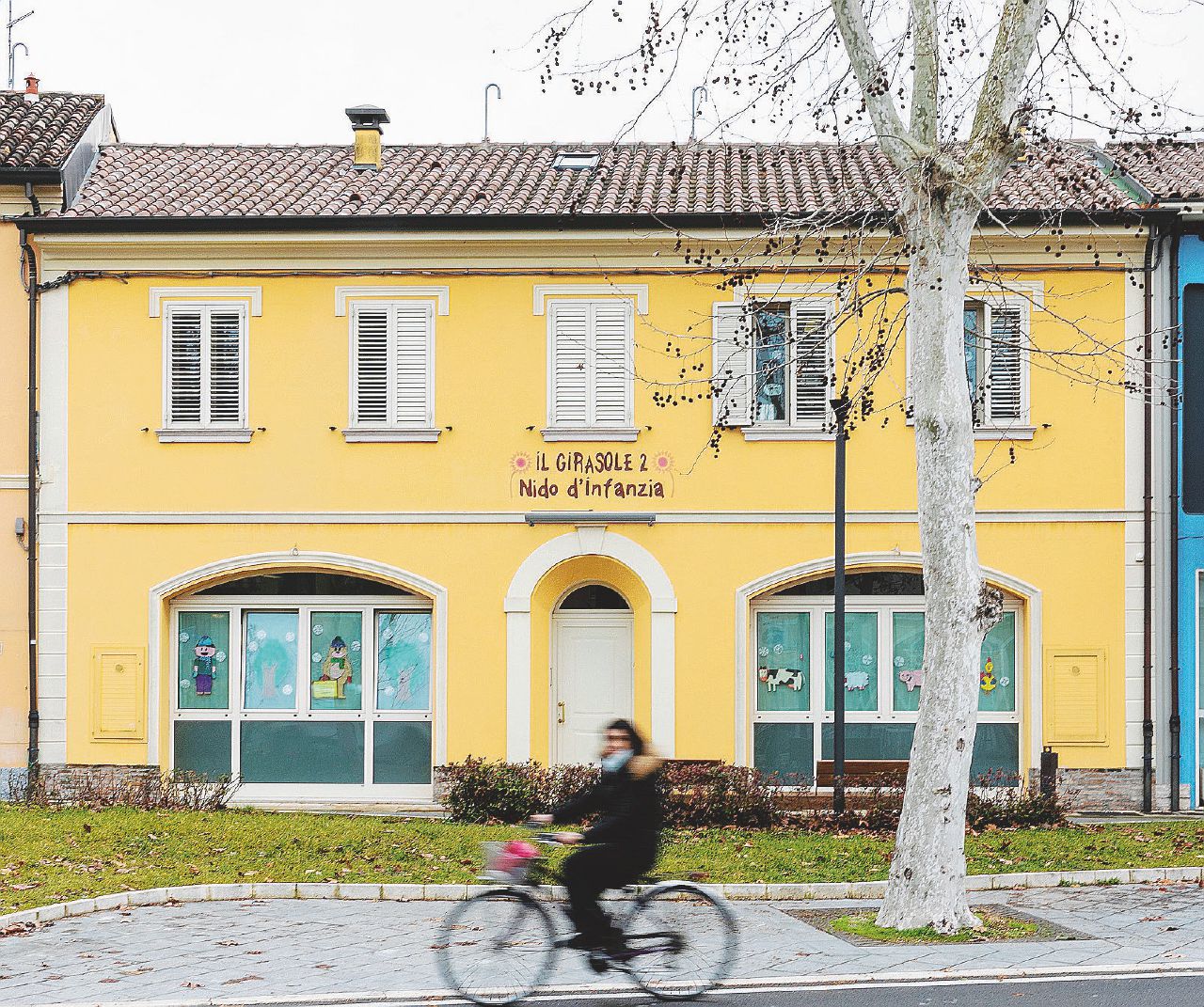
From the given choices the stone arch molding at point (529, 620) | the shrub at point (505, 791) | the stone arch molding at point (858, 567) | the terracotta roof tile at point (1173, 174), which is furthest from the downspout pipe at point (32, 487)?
the terracotta roof tile at point (1173, 174)

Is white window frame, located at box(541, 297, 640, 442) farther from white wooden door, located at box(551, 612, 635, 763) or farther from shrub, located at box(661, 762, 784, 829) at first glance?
shrub, located at box(661, 762, 784, 829)

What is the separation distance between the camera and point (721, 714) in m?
18.4

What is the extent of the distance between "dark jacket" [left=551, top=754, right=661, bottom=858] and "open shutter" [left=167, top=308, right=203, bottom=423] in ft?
38.0

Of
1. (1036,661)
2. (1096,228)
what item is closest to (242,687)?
(1036,661)

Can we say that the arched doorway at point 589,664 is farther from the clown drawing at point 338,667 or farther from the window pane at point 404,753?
the clown drawing at point 338,667

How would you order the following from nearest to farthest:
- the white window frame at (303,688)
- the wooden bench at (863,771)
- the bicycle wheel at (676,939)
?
the bicycle wheel at (676,939)
the wooden bench at (863,771)
the white window frame at (303,688)

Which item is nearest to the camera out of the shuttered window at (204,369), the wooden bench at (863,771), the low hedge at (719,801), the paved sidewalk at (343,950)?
the paved sidewalk at (343,950)

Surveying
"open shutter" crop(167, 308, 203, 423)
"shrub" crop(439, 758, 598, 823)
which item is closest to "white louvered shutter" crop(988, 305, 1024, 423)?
"shrub" crop(439, 758, 598, 823)

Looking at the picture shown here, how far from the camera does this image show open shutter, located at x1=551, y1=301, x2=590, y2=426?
61.0ft

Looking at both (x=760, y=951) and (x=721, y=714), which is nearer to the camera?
(x=760, y=951)

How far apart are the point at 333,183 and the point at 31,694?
774 cm

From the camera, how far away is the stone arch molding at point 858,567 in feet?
60.1

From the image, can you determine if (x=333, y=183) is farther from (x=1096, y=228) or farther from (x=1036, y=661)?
(x=1036, y=661)

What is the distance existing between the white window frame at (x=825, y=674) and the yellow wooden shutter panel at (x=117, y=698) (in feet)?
24.8
